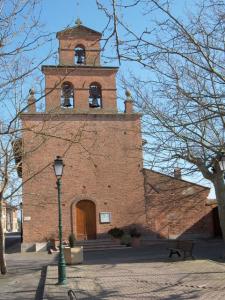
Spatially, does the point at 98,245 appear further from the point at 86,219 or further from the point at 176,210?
the point at 176,210

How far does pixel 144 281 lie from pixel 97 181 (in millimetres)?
17414

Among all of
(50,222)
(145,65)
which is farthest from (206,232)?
(145,65)

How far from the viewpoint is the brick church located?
29891 mm

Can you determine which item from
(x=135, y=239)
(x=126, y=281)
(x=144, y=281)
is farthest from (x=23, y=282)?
(x=135, y=239)

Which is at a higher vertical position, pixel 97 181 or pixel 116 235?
pixel 97 181

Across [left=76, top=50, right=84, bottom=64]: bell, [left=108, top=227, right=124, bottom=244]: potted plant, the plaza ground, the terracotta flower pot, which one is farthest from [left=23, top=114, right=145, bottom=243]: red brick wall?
the plaza ground

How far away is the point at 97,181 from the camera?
30.8 meters

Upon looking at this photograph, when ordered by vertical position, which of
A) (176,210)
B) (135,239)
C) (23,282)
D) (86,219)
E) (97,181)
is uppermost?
(97,181)

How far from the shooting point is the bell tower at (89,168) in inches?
1175

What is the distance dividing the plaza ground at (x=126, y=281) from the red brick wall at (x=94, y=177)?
9.66 m

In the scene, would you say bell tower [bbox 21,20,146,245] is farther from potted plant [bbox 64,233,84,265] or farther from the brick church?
potted plant [bbox 64,233,84,265]

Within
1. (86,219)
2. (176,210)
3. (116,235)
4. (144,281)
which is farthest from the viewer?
(176,210)

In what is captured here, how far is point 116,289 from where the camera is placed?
40.4 feet

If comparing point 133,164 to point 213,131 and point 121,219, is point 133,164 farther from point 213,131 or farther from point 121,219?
point 213,131
